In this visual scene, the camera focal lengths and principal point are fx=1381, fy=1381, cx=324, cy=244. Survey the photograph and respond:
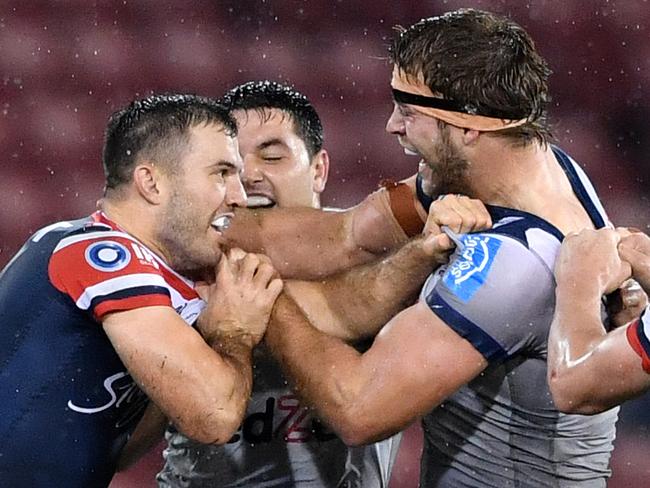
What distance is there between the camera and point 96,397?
2.12 metres

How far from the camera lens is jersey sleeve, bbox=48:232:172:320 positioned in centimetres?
202

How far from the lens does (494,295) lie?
6.86 feet

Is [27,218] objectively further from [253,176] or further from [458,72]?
[458,72]

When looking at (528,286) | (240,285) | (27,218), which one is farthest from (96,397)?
(27,218)

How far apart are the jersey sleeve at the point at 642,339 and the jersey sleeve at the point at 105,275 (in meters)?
0.68

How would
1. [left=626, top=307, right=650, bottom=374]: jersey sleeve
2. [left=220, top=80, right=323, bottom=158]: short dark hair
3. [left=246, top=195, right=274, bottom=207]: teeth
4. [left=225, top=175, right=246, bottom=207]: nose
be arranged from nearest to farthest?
[left=626, top=307, right=650, bottom=374]: jersey sleeve < [left=225, top=175, right=246, bottom=207]: nose < [left=246, top=195, right=274, bottom=207]: teeth < [left=220, top=80, right=323, bottom=158]: short dark hair

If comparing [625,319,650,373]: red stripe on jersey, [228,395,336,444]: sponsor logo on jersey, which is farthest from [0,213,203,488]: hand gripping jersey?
[625,319,650,373]: red stripe on jersey

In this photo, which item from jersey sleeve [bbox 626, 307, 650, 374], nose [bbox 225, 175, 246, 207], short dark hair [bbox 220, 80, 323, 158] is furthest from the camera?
short dark hair [bbox 220, 80, 323, 158]

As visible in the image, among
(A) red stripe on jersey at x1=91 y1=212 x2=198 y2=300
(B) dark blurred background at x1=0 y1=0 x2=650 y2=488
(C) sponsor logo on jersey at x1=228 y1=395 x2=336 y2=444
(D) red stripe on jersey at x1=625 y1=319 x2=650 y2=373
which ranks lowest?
(B) dark blurred background at x1=0 y1=0 x2=650 y2=488

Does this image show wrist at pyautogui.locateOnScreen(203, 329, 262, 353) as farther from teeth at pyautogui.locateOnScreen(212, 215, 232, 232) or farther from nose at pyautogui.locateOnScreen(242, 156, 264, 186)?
nose at pyautogui.locateOnScreen(242, 156, 264, 186)

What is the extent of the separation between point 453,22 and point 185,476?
3.04 ft

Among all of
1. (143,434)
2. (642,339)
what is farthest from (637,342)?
(143,434)

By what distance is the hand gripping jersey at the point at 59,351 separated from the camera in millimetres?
2064

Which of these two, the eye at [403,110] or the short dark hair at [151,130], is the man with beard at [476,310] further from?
the short dark hair at [151,130]
